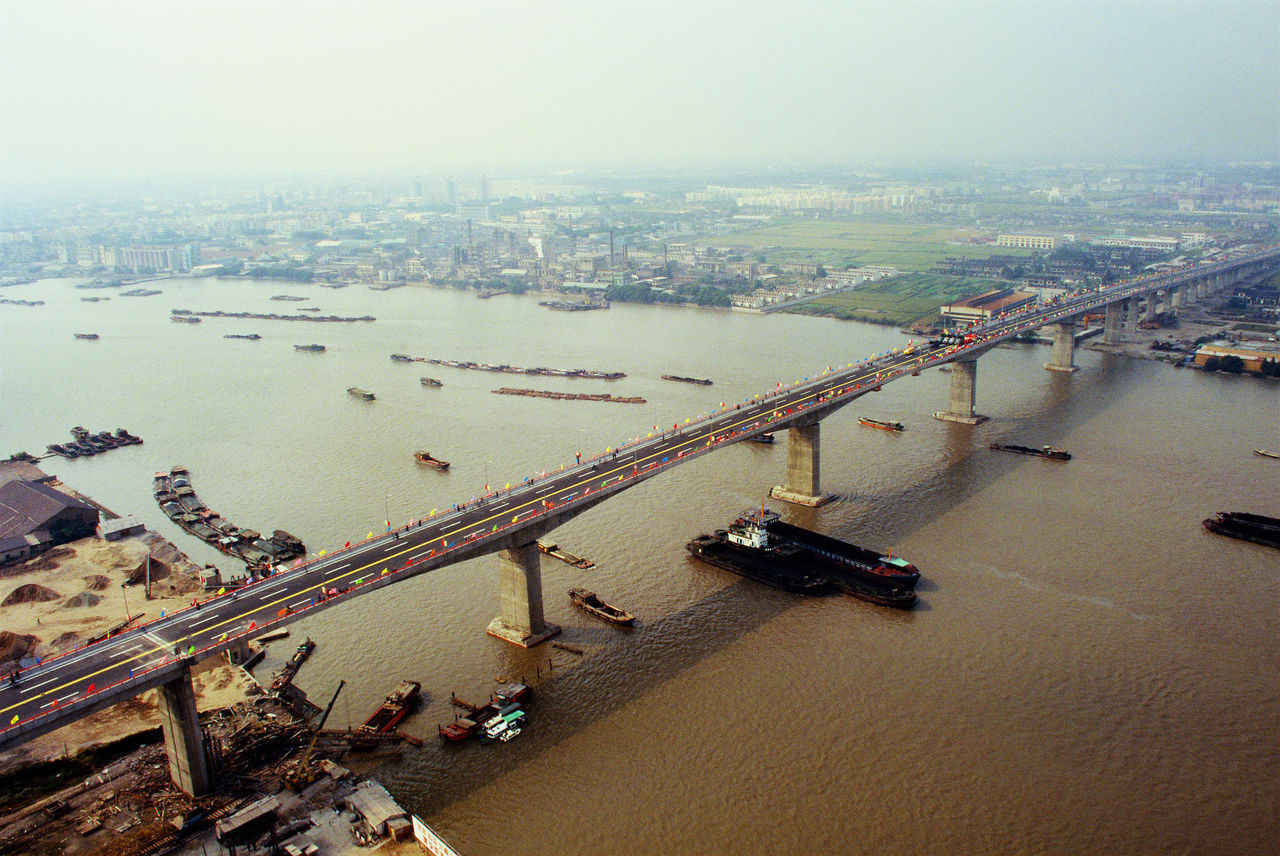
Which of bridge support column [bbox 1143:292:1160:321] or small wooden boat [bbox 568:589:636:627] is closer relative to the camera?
small wooden boat [bbox 568:589:636:627]

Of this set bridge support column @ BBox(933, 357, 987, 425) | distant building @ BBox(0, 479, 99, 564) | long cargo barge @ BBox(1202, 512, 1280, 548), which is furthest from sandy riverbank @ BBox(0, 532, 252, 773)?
bridge support column @ BBox(933, 357, 987, 425)

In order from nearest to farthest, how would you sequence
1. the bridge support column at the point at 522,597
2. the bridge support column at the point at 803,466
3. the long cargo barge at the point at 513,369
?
the bridge support column at the point at 522,597 < the bridge support column at the point at 803,466 < the long cargo barge at the point at 513,369

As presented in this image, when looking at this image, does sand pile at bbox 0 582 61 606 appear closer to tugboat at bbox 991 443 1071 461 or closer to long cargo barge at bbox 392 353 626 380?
long cargo barge at bbox 392 353 626 380

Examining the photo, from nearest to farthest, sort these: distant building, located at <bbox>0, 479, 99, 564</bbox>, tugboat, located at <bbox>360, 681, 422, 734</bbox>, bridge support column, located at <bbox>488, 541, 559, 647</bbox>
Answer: tugboat, located at <bbox>360, 681, 422, 734</bbox>
bridge support column, located at <bbox>488, 541, 559, 647</bbox>
distant building, located at <bbox>0, 479, 99, 564</bbox>

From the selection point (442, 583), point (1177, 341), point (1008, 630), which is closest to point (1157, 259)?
point (1177, 341)

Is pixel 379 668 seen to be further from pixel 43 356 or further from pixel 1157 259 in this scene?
pixel 1157 259

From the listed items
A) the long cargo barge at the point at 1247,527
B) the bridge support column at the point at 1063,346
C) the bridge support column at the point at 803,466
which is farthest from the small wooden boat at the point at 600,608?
the bridge support column at the point at 1063,346

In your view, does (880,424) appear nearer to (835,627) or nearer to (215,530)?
(835,627)

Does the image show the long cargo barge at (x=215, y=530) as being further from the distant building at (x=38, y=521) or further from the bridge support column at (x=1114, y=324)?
the bridge support column at (x=1114, y=324)
